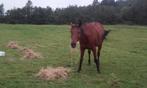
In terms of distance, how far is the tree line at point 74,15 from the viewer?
167 feet

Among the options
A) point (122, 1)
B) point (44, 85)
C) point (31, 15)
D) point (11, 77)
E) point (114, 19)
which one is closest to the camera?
point (44, 85)

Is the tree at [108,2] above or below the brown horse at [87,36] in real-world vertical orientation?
above

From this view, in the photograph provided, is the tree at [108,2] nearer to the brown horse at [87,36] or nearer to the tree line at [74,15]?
the tree line at [74,15]

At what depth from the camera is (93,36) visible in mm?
11234

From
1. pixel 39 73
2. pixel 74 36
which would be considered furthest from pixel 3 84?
pixel 74 36

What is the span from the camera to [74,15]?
51938mm

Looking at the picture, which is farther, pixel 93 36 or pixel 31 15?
pixel 31 15

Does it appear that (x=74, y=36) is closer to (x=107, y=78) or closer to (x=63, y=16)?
(x=107, y=78)

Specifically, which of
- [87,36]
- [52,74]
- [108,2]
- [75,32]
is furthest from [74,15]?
[52,74]

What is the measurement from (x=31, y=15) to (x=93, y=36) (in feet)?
149

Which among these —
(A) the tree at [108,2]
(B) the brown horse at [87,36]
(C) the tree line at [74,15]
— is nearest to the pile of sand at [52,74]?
(B) the brown horse at [87,36]

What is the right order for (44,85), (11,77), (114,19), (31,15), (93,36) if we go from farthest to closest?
(31,15)
(114,19)
(93,36)
(11,77)
(44,85)

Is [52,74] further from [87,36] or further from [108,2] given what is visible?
[108,2]

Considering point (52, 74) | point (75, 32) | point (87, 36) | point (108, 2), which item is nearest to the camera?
point (52, 74)
